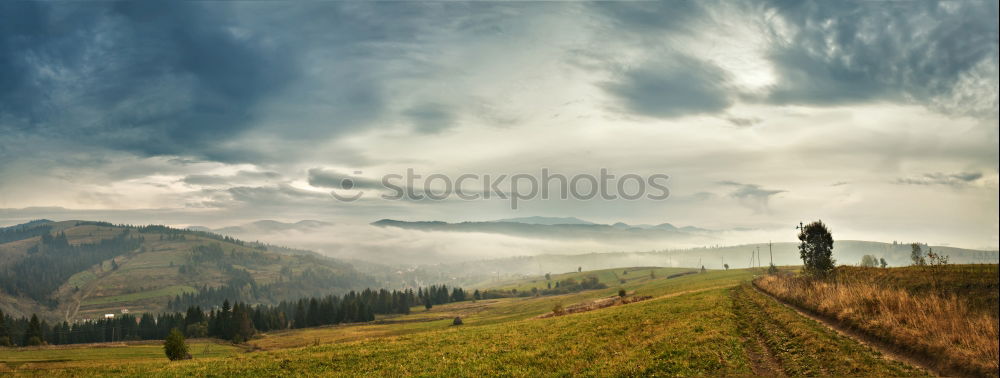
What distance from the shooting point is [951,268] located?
162 feet

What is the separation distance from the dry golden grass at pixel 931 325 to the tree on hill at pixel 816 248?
188 ft

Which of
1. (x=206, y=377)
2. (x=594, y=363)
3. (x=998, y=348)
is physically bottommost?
Result: (x=206, y=377)

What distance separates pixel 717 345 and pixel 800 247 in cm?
8044

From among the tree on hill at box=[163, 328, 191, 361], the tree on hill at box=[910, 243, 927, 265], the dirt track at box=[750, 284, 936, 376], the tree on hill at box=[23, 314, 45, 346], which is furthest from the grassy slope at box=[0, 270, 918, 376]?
the tree on hill at box=[23, 314, 45, 346]

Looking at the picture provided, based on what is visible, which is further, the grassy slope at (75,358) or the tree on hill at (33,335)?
the tree on hill at (33,335)

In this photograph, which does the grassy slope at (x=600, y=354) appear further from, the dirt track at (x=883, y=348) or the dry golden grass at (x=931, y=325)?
the dry golden grass at (x=931, y=325)

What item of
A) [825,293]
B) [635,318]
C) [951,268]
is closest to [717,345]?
[635,318]

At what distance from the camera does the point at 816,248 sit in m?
88.1

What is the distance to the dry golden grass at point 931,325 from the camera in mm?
17406

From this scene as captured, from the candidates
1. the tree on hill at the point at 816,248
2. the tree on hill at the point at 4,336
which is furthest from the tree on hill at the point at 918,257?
the tree on hill at the point at 4,336

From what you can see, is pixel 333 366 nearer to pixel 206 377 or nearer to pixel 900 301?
pixel 206 377

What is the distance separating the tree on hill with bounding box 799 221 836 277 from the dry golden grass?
5726cm

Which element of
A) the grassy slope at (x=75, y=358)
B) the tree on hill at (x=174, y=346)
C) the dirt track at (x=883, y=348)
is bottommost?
the grassy slope at (x=75, y=358)

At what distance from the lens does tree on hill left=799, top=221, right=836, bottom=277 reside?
8175 centimetres
